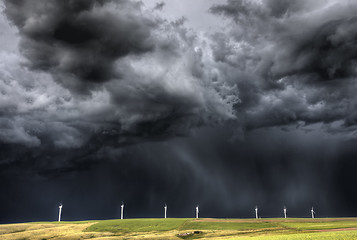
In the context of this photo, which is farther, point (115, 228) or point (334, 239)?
point (115, 228)

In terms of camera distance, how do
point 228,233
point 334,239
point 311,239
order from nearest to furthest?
point 334,239
point 311,239
point 228,233

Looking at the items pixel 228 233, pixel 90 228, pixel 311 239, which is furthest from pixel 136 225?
pixel 311 239

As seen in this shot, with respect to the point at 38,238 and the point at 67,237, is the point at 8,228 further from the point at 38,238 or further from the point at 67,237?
the point at 67,237

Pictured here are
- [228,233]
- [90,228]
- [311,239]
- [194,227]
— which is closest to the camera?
[311,239]

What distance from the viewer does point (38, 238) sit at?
143250mm

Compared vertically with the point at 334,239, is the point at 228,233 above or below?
below

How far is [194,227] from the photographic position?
158625 mm

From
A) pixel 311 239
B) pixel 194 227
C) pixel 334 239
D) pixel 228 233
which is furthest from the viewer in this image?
pixel 194 227

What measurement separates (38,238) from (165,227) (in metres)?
66.9

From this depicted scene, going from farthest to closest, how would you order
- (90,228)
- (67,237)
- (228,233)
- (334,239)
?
(90,228) < (67,237) < (228,233) < (334,239)

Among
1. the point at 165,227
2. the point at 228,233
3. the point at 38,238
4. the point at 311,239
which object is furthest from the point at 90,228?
the point at 311,239

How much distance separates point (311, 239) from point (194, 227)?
350ft

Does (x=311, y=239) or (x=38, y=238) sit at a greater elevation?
(x=311, y=239)

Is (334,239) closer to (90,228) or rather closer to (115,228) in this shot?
(115,228)
